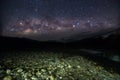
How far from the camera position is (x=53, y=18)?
261cm

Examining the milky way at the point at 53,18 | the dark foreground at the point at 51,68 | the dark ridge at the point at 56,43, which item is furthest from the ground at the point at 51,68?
the dark ridge at the point at 56,43

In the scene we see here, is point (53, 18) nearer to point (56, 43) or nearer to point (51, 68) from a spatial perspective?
point (56, 43)

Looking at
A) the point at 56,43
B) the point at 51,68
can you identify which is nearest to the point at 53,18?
the point at 56,43

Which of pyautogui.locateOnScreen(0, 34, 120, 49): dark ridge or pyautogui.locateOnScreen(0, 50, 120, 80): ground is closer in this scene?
pyautogui.locateOnScreen(0, 50, 120, 80): ground

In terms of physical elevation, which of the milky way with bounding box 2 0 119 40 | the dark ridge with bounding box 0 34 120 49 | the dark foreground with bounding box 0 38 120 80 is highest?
the milky way with bounding box 2 0 119 40

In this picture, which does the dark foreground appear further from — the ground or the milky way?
the milky way

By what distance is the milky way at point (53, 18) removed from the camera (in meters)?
2.60

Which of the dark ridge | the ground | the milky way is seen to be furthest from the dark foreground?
the dark ridge

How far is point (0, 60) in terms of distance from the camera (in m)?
2.04

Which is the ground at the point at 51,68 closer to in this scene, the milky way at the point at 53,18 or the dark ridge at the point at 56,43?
the milky way at the point at 53,18

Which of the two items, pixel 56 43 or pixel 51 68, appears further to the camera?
pixel 56 43

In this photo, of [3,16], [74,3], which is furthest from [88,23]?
[3,16]

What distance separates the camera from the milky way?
2596mm

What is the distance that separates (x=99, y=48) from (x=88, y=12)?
2.74 ft
